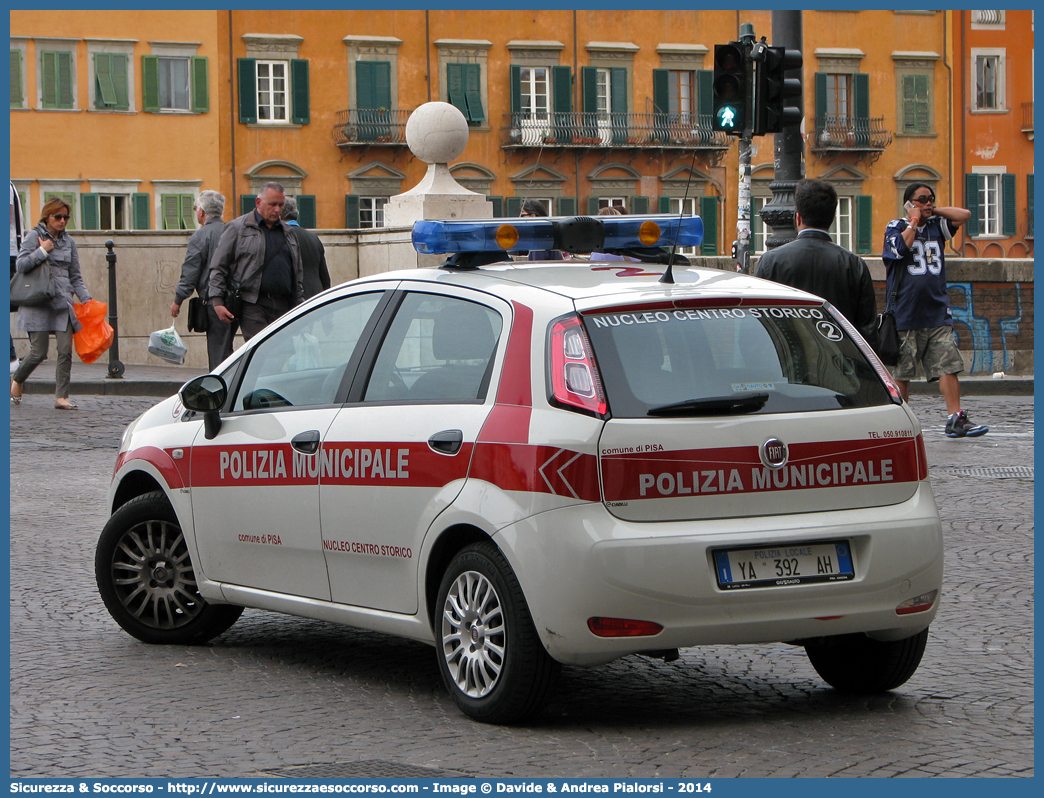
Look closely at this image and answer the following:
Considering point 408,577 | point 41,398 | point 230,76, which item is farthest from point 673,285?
point 230,76

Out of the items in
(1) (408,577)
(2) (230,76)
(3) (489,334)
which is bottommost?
(1) (408,577)

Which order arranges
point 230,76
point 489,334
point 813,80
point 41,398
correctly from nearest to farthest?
point 489,334 < point 41,398 < point 230,76 < point 813,80

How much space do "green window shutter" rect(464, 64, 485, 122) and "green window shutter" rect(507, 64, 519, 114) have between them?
0.95 m

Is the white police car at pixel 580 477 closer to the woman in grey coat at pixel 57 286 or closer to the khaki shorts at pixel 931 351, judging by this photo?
the khaki shorts at pixel 931 351

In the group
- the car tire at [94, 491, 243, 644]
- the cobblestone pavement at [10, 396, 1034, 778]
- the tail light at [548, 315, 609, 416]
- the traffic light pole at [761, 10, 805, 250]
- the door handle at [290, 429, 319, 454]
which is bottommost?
the cobblestone pavement at [10, 396, 1034, 778]

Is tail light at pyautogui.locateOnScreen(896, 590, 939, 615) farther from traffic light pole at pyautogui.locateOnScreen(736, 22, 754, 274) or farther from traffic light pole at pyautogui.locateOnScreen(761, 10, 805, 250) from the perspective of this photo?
traffic light pole at pyautogui.locateOnScreen(736, 22, 754, 274)

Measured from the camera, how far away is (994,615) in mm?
6828

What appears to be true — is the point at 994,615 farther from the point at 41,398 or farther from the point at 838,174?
the point at 838,174

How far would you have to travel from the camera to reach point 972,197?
177ft

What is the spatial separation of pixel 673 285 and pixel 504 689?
1.40m

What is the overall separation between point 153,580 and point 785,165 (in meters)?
9.37

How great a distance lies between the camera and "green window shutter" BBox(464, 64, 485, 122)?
49938 mm

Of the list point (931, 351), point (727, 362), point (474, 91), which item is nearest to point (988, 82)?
point (474, 91)

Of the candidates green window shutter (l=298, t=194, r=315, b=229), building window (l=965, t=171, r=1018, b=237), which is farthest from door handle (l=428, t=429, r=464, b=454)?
building window (l=965, t=171, r=1018, b=237)
